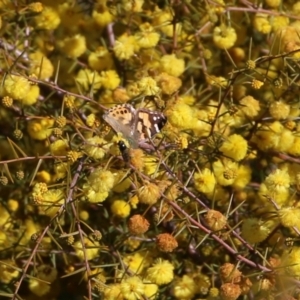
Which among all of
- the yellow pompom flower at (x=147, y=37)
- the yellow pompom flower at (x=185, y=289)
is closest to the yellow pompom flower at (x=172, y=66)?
the yellow pompom flower at (x=147, y=37)

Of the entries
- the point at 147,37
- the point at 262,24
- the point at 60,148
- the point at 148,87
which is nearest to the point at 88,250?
the point at 60,148

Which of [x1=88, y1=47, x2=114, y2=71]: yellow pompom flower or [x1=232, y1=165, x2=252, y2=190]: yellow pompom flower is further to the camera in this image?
[x1=88, y1=47, x2=114, y2=71]: yellow pompom flower

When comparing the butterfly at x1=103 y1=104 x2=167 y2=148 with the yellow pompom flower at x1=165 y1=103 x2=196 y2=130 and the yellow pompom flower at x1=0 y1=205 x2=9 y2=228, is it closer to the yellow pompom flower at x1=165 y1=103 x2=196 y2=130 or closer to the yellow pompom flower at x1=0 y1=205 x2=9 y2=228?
the yellow pompom flower at x1=165 y1=103 x2=196 y2=130

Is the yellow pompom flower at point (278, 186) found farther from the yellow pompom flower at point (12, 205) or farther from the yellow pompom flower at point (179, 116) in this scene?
the yellow pompom flower at point (12, 205)

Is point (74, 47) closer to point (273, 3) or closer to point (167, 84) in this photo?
point (167, 84)

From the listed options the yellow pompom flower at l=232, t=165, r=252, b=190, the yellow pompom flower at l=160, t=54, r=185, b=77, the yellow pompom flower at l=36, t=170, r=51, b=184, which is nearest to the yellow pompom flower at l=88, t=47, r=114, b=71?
the yellow pompom flower at l=160, t=54, r=185, b=77

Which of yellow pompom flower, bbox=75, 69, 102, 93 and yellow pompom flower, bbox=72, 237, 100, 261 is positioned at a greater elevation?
yellow pompom flower, bbox=75, 69, 102, 93
